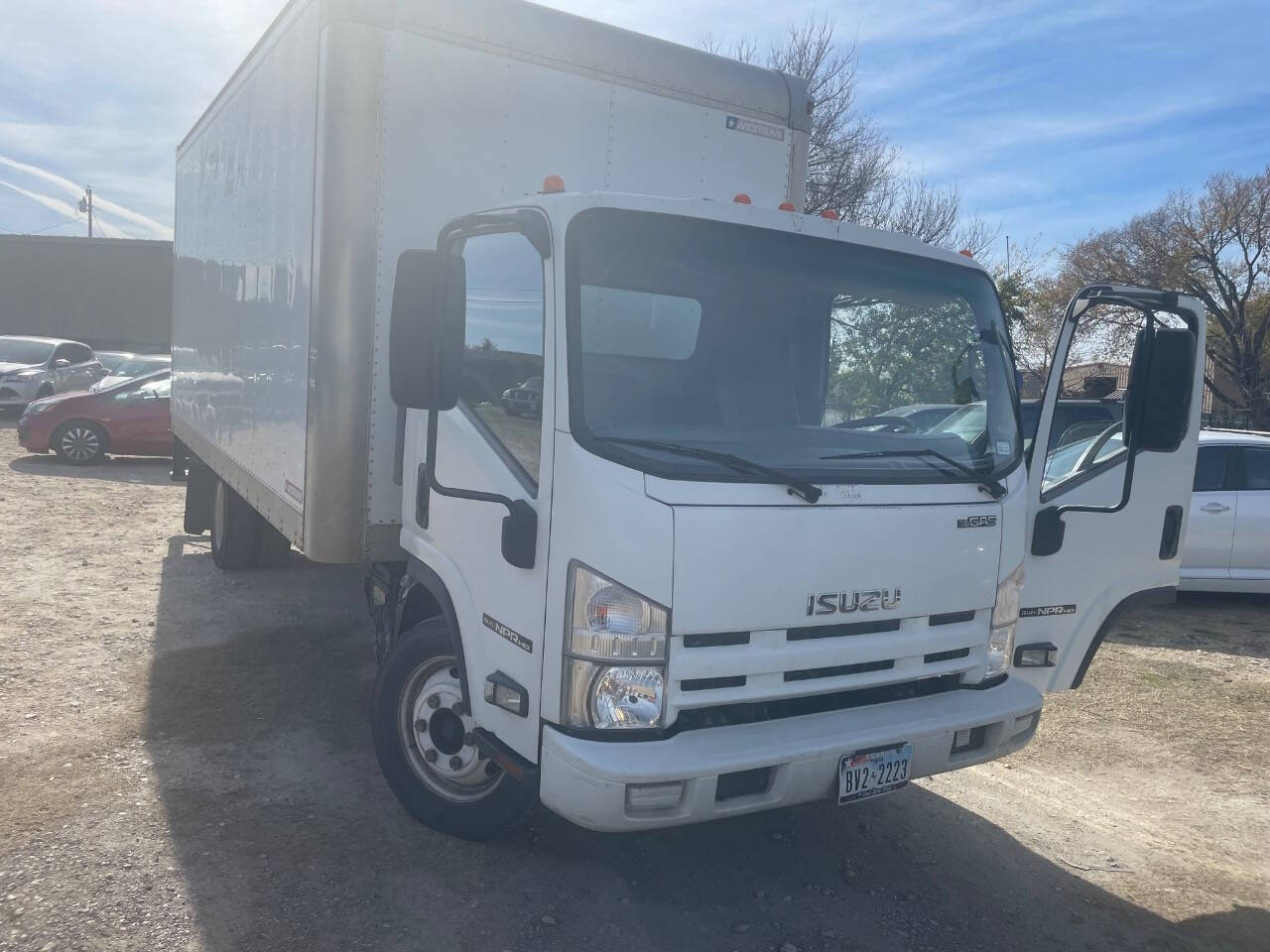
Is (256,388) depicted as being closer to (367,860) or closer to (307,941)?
(367,860)

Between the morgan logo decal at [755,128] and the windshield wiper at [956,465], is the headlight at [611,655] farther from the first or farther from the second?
the morgan logo decal at [755,128]

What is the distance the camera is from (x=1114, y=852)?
440cm

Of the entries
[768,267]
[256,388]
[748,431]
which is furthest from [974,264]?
[256,388]

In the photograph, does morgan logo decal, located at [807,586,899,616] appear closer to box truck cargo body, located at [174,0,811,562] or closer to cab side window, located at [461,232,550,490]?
cab side window, located at [461,232,550,490]

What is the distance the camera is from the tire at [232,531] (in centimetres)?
811

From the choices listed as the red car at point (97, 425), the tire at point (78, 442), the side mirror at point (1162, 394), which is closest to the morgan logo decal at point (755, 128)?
the side mirror at point (1162, 394)

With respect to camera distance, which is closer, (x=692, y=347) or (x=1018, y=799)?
(x=692, y=347)

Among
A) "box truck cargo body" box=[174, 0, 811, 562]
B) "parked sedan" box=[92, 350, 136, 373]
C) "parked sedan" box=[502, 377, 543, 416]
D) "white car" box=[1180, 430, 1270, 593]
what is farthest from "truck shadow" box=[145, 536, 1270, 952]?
"parked sedan" box=[92, 350, 136, 373]

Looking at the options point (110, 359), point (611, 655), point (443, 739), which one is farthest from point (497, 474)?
point (110, 359)

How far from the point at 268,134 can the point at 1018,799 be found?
5.02m

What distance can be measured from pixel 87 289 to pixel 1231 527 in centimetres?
3288

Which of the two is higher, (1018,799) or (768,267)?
(768,267)

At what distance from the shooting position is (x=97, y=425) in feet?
48.8

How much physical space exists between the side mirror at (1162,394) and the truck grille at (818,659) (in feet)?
3.23
